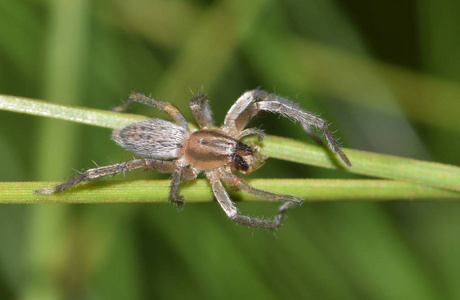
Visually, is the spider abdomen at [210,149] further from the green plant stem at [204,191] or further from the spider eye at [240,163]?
the green plant stem at [204,191]

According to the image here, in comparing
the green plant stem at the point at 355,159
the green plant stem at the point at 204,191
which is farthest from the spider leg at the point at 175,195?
the green plant stem at the point at 355,159

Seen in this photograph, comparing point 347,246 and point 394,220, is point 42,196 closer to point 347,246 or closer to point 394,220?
point 347,246

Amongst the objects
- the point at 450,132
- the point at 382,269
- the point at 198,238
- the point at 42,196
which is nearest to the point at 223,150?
the point at 198,238

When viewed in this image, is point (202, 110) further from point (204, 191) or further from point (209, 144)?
point (204, 191)

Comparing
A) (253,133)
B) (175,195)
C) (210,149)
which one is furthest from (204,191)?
(210,149)

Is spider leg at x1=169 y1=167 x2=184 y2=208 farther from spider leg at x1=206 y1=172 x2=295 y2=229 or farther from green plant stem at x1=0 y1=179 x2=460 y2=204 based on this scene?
spider leg at x1=206 y1=172 x2=295 y2=229
